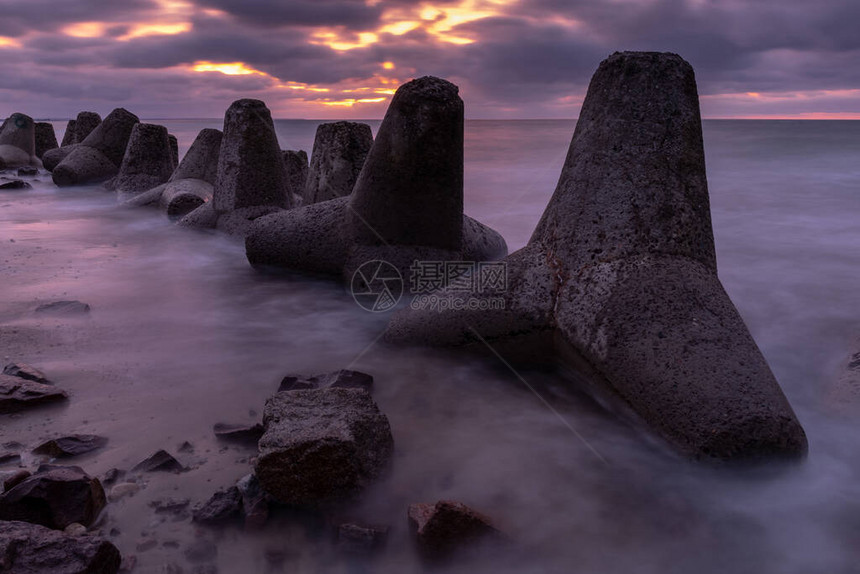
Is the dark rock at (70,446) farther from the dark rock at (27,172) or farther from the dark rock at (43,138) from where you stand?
the dark rock at (43,138)

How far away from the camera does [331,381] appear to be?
11.0 feet

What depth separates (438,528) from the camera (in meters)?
2.17

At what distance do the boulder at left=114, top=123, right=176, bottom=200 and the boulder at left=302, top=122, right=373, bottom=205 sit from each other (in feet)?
19.8

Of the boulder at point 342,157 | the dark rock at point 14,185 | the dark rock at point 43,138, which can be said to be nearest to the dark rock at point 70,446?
the boulder at point 342,157

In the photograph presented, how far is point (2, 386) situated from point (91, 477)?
103 cm

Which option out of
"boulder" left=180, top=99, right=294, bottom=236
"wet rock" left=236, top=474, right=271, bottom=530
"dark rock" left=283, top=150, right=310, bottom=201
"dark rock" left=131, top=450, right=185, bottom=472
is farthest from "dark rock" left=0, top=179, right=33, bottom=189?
"wet rock" left=236, top=474, right=271, bottom=530

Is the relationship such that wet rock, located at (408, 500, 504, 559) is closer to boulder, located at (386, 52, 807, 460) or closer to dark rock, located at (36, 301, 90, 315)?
boulder, located at (386, 52, 807, 460)

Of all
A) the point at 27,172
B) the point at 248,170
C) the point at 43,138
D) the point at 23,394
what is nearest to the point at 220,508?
the point at 23,394

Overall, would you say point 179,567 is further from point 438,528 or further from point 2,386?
point 2,386

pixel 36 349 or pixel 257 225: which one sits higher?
pixel 257 225

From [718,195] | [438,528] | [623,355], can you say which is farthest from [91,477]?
[718,195]

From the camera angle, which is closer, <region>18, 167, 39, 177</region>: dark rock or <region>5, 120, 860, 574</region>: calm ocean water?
<region>5, 120, 860, 574</region>: calm ocean water

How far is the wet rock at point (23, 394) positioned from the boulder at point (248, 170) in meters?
4.52

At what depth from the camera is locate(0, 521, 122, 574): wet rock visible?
1806 mm
